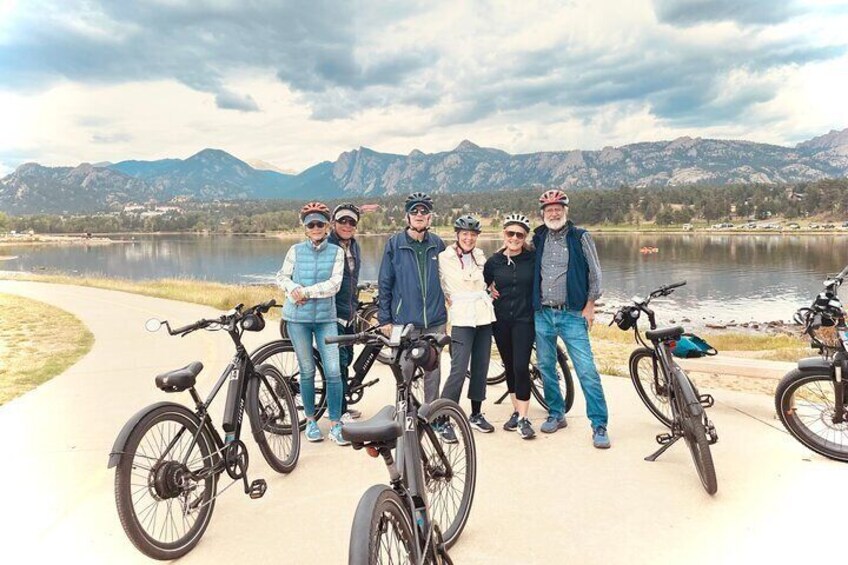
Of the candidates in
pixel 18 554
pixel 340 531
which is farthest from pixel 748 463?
pixel 18 554

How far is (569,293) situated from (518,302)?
44 centimetres

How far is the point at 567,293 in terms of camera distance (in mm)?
4297

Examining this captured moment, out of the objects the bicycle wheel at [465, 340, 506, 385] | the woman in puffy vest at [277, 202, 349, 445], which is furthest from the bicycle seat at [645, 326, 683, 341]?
the woman in puffy vest at [277, 202, 349, 445]

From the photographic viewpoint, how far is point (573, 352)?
432 cm

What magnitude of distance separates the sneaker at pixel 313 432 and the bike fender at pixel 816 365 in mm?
3967

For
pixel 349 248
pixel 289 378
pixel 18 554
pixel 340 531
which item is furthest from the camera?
pixel 349 248

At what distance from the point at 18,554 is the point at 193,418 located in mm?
1194

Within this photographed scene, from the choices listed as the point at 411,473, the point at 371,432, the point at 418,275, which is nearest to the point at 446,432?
the point at 411,473

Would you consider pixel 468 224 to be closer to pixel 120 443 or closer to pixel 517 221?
pixel 517 221

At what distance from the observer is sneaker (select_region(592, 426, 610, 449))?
13.7ft

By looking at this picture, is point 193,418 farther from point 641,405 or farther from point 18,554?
point 641,405

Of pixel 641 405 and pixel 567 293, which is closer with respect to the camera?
pixel 567 293

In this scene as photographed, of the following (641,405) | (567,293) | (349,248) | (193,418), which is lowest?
(641,405)

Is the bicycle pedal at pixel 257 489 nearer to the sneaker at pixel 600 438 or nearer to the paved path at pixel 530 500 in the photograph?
the paved path at pixel 530 500
